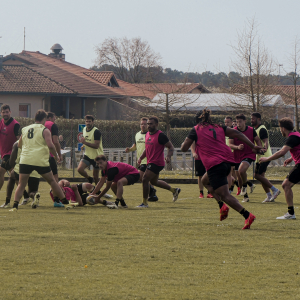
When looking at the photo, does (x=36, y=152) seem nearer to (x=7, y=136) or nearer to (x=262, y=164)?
(x=7, y=136)

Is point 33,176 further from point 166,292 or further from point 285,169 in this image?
point 285,169

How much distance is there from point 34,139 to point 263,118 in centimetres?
2430

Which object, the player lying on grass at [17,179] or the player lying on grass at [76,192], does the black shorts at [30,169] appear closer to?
the player lying on grass at [17,179]

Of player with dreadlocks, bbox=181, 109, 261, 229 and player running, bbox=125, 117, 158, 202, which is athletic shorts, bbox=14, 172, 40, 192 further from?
player with dreadlocks, bbox=181, 109, 261, 229

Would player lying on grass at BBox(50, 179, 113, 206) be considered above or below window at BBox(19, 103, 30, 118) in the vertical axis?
below

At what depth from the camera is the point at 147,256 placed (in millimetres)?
6508

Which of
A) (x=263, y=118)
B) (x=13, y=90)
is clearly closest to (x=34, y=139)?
(x=263, y=118)

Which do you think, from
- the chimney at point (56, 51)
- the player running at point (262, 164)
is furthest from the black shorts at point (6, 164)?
the chimney at point (56, 51)

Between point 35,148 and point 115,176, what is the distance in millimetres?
1781

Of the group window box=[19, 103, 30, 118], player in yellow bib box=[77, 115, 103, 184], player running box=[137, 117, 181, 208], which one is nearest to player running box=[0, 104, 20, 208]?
player in yellow bib box=[77, 115, 103, 184]

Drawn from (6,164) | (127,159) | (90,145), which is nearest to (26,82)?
(127,159)

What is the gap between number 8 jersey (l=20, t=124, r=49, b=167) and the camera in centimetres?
1094

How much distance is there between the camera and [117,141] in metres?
30.5

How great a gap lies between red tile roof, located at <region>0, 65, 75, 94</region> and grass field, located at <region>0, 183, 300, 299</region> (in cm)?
3641
